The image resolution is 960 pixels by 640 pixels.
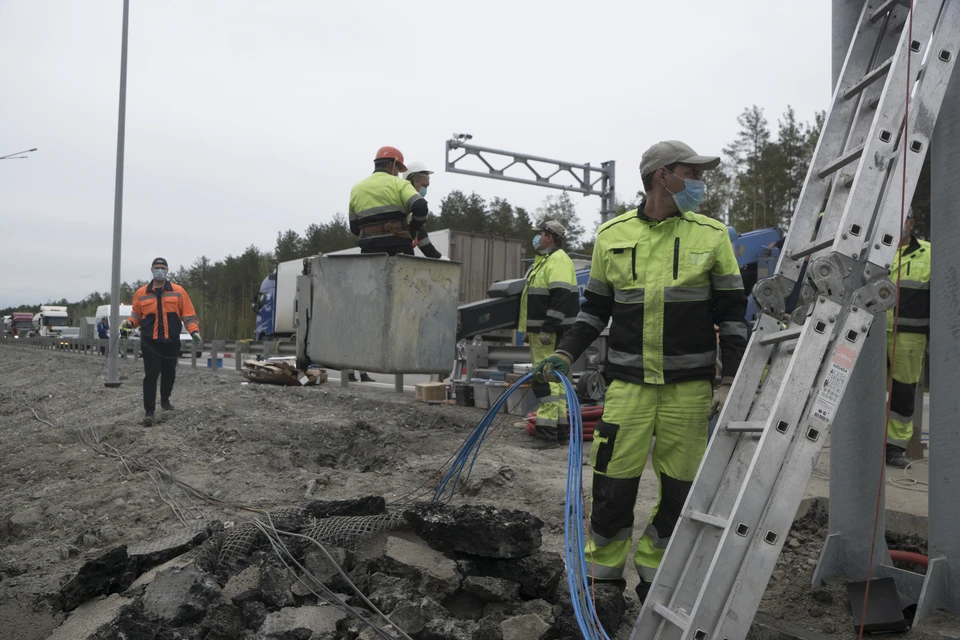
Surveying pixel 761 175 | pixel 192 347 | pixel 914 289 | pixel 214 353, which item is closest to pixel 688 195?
pixel 914 289

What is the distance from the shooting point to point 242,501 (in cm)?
588

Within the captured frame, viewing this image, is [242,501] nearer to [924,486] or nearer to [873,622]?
[873,622]

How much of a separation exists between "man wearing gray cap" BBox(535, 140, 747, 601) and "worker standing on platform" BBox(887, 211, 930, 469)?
11.8ft

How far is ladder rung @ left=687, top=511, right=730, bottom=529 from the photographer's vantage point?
285 centimetres

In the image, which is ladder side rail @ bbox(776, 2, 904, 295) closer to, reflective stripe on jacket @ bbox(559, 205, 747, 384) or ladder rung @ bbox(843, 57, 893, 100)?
ladder rung @ bbox(843, 57, 893, 100)

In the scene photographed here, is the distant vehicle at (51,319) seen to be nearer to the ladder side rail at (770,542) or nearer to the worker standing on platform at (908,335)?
the worker standing on platform at (908,335)

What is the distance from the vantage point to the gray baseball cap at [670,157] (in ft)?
11.8

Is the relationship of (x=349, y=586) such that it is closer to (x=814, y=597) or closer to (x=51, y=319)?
(x=814, y=597)

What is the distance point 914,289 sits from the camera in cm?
634

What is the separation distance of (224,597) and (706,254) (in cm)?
264

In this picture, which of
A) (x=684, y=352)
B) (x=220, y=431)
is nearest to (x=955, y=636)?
(x=684, y=352)

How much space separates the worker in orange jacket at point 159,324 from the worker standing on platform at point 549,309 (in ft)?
14.2

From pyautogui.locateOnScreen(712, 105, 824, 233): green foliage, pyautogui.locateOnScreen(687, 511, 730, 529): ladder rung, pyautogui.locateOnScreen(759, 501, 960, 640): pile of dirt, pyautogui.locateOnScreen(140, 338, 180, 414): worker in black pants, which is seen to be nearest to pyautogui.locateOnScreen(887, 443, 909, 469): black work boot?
pyautogui.locateOnScreen(759, 501, 960, 640): pile of dirt

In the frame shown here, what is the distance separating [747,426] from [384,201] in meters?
3.19
